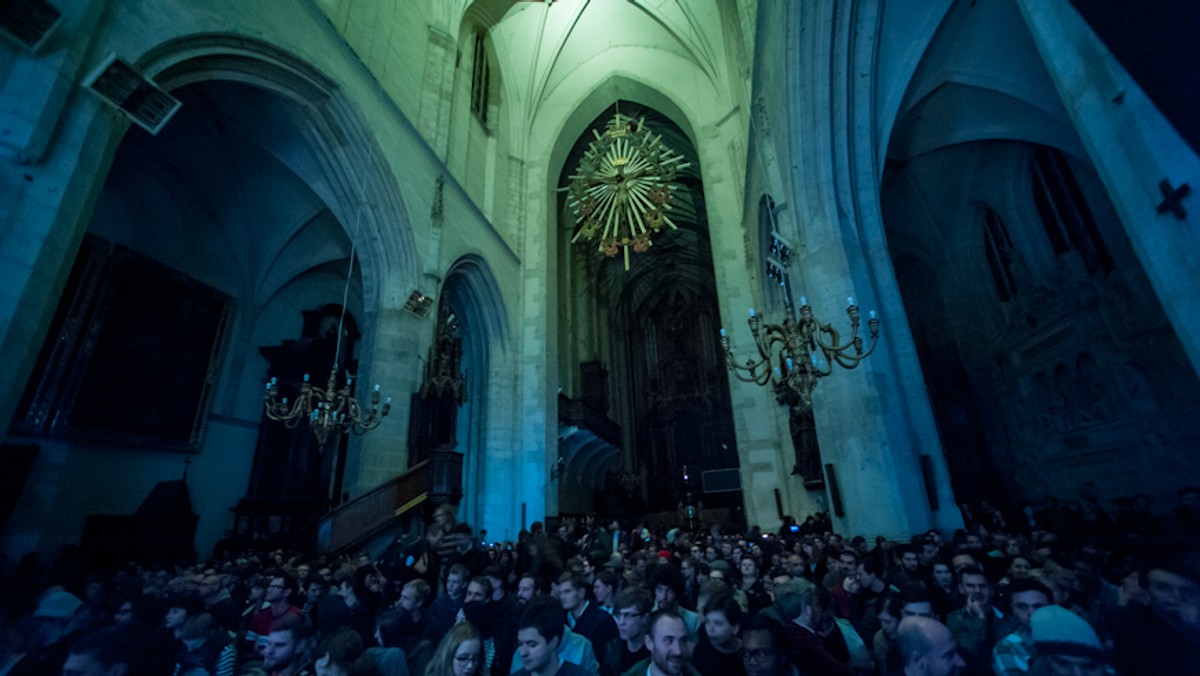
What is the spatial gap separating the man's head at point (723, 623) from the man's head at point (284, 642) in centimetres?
201

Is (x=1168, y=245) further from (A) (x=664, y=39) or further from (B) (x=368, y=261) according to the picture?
(A) (x=664, y=39)

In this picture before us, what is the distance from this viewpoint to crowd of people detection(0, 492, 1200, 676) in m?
1.93

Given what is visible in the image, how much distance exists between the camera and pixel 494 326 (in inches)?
562

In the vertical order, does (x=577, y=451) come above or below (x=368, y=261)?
below

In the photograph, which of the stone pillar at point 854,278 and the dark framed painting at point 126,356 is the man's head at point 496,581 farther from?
the dark framed painting at point 126,356

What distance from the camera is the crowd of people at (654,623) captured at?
193cm

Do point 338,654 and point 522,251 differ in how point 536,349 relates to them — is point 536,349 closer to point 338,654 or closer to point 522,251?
point 522,251

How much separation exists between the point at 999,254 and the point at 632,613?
13.5 m

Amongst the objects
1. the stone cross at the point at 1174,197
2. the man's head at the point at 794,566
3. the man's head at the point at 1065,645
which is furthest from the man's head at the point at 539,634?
the stone cross at the point at 1174,197

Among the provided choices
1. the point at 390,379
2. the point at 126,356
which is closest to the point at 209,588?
the point at 390,379

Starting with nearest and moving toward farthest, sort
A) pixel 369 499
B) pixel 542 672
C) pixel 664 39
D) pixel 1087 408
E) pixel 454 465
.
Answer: pixel 542 672 < pixel 369 499 < pixel 454 465 < pixel 1087 408 < pixel 664 39

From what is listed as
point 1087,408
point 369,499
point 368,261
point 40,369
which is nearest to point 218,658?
point 369,499

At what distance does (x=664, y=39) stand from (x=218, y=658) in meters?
19.4

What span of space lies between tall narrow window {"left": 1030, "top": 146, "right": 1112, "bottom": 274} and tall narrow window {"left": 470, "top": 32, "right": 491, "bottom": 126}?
565 inches
